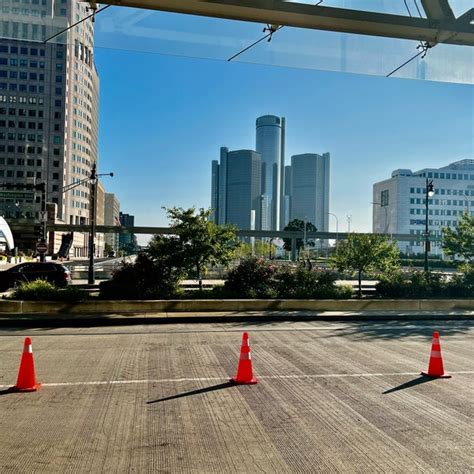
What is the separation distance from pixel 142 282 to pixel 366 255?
30.6 feet

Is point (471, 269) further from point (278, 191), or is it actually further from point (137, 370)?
point (278, 191)

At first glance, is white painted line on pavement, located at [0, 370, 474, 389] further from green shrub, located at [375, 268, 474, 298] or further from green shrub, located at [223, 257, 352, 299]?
green shrub, located at [375, 268, 474, 298]

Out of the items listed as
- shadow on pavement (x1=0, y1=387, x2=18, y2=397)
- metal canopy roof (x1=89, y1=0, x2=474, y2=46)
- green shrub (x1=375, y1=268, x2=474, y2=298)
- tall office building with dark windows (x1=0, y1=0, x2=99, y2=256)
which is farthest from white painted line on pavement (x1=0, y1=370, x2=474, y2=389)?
tall office building with dark windows (x1=0, y1=0, x2=99, y2=256)

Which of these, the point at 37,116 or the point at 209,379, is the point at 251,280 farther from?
the point at 37,116

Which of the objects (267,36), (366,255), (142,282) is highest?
(267,36)

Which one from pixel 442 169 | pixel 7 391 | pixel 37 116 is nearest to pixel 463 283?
pixel 7 391

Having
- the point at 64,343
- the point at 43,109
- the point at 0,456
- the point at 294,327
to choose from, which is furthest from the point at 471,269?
the point at 43,109

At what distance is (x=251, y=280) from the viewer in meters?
18.0

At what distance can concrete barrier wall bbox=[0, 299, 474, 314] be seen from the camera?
14758 mm

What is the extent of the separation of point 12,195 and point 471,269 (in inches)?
1218

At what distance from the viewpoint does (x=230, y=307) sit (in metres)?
15.9

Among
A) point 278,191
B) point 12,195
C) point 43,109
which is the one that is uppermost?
point 43,109

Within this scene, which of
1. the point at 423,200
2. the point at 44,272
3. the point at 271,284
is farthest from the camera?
the point at 423,200

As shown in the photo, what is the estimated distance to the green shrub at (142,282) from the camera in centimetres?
1656
